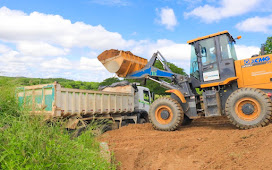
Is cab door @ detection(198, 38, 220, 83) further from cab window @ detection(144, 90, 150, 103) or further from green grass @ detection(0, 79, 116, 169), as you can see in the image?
green grass @ detection(0, 79, 116, 169)

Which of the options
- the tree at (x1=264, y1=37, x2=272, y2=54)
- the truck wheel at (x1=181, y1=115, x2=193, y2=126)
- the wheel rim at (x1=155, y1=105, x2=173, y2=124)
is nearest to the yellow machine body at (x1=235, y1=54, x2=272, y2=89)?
the wheel rim at (x1=155, y1=105, x2=173, y2=124)

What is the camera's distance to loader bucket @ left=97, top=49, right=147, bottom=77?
32.2 feet

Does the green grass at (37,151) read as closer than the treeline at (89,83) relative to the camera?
Yes

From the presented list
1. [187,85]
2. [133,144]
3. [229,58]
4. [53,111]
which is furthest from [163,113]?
[53,111]

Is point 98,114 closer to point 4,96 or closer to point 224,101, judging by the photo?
point 4,96

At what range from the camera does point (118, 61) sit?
980 centimetres

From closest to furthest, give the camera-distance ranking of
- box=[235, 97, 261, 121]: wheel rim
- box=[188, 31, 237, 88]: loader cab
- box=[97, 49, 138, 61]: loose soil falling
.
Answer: box=[235, 97, 261, 121]: wheel rim → box=[188, 31, 237, 88]: loader cab → box=[97, 49, 138, 61]: loose soil falling

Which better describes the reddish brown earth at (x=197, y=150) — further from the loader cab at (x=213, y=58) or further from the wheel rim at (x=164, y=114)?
the loader cab at (x=213, y=58)

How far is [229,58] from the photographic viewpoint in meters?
8.97

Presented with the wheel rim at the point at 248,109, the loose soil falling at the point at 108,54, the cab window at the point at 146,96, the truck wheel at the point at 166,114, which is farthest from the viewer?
the cab window at the point at 146,96

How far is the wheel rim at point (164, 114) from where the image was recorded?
9349 millimetres

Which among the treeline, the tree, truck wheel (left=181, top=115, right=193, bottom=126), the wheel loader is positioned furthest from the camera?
the tree

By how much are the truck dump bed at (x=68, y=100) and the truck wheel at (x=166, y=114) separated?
208 cm

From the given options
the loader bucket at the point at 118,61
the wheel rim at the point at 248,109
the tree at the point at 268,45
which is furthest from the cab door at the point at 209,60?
the tree at the point at 268,45
